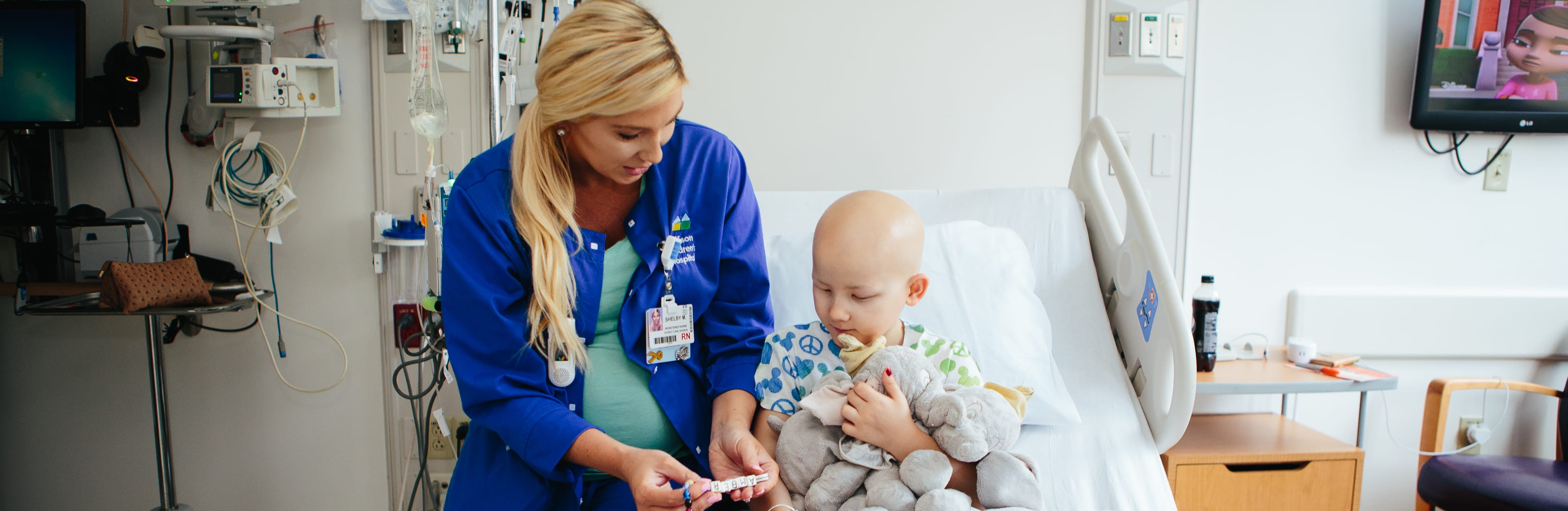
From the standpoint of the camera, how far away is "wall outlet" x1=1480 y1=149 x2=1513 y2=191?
2.35 metres

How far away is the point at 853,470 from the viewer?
39.5 inches

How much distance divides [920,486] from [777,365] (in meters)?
0.32

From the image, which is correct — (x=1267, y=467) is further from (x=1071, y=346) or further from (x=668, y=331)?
(x=668, y=331)

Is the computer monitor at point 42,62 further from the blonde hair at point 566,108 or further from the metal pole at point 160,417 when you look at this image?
the blonde hair at point 566,108

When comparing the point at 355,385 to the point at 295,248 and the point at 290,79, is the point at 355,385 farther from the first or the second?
the point at 290,79

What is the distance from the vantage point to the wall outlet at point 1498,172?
235 centimetres

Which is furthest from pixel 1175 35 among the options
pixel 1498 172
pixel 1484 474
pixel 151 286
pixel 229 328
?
pixel 229 328

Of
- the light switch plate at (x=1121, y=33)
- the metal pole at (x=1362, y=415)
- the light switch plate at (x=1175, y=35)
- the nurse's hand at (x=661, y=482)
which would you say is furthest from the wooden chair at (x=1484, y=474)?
the nurse's hand at (x=661, y=482)

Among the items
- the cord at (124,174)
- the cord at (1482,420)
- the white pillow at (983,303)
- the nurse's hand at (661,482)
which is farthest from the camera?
the cord at (1482,420)

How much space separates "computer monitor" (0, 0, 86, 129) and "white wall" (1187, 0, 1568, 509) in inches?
127

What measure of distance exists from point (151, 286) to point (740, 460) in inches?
69.4

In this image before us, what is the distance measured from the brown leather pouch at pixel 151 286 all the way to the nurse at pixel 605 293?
1293mm

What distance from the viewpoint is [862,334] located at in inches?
43.8

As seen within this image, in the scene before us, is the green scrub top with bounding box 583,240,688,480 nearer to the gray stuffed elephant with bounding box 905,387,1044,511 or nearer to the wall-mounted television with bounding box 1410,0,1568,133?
the gray stuffed elephant with bounding box 905,387,1044,511
